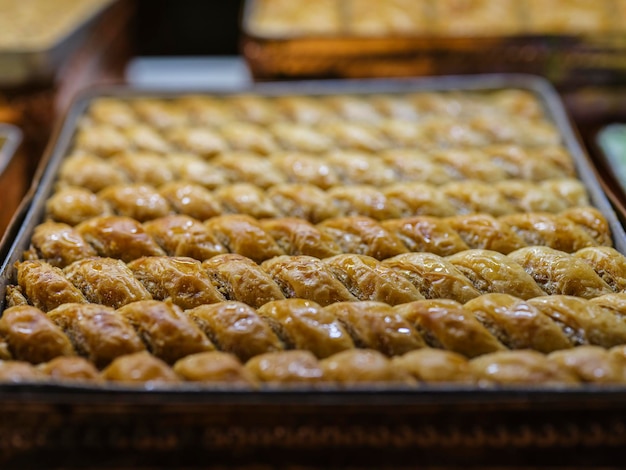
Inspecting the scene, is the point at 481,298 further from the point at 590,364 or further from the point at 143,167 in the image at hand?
the point at 143,167

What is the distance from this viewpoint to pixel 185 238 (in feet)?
6.58

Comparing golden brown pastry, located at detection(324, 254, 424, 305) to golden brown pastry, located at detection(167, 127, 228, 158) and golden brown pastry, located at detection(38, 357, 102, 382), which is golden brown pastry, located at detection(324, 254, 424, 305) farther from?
golden brown pastry, located at detection(167, 127, 228, 158)

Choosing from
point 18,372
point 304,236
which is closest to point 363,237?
point 304,236

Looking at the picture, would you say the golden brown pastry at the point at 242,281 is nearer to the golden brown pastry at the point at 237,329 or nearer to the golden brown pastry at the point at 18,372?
the golden brown pastry at the point at 237,329

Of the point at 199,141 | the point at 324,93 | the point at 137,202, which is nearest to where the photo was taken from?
the point at 137,202

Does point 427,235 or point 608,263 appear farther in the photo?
point 427,235

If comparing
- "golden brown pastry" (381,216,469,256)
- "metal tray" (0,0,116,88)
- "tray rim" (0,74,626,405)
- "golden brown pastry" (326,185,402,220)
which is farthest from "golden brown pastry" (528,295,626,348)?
"metal tray" (0,0,116,88)

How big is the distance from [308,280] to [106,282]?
58 centimetres

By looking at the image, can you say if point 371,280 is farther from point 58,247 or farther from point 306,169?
point 58,247

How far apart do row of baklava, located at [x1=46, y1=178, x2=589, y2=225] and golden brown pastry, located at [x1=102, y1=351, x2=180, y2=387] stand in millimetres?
730

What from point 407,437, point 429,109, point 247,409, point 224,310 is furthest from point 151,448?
point 429,109

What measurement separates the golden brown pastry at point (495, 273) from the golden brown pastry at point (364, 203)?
0.33 m

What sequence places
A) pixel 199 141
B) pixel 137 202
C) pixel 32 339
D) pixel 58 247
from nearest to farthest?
pixel 32 339 < pixel 58 247 < pixel 137 202 < pixel 199 141

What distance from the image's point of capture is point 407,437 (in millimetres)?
1429
